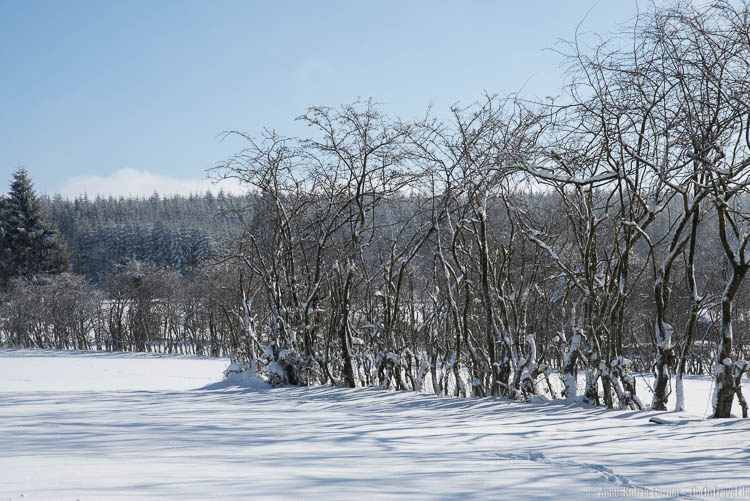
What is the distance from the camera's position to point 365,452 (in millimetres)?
3371

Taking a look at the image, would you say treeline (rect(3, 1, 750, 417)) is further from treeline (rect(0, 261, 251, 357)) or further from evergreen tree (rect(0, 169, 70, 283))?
evergreen tree (rect(0, 169, 70, 283))

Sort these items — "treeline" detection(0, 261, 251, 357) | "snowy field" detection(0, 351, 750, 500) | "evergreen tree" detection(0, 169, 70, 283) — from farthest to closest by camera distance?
"evergreen tree" detection(0, 169, 70, 283), "treeline" detection(0, 261, 251, 357), "snowy field" detection(0, 351, 750, 500)

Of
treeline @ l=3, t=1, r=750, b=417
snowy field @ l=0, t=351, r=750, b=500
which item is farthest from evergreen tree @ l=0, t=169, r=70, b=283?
snowy field @ l=0, t=351, r=750, b=500

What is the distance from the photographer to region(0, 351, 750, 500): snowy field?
2461mm

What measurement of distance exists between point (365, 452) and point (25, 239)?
50.4 meters

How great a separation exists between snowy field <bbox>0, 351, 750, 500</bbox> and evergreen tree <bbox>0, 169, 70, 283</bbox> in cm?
4546

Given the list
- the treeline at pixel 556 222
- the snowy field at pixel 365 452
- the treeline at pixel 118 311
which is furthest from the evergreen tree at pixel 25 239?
the snowy field at pixel 365 452

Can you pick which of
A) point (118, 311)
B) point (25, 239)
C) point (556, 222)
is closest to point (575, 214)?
point (556, 222)

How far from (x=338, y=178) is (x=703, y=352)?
17.4m

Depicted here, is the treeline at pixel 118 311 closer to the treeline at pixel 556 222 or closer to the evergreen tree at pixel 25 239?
the evergreen tree at pixel 25 239

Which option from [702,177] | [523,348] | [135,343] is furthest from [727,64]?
[135,343]

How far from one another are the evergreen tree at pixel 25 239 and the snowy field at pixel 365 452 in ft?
149

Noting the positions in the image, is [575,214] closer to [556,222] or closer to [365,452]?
[556,222]

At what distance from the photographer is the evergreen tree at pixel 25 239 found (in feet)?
145
